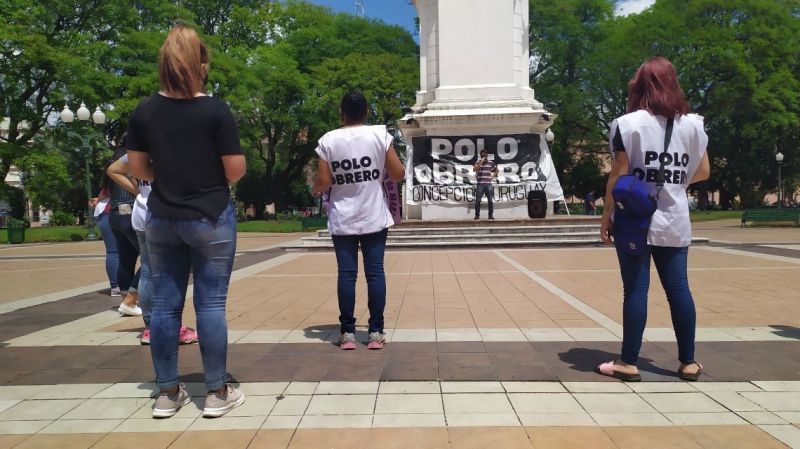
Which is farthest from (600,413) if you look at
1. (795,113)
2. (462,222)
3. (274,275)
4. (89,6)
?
(795,113)

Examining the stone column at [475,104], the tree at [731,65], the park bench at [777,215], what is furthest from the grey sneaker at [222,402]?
the tree at [731,65]

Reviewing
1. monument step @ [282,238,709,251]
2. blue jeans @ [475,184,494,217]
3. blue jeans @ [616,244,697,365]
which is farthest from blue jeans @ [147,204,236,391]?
blue jeans @ [475,184,494,217]

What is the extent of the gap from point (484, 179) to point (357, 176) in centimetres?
1174

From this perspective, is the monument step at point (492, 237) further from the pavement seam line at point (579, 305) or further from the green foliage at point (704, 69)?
the green foliage at point (704, 69)

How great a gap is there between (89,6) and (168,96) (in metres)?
35.3

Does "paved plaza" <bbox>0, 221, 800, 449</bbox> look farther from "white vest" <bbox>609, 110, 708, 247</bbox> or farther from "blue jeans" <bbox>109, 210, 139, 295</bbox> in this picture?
"white vest" <bbox>609, 110, 708, 247</bbox>

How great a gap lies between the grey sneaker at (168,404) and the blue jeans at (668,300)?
275 cm

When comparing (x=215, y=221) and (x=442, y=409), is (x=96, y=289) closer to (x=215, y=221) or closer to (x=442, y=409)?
(x=215, y=221)

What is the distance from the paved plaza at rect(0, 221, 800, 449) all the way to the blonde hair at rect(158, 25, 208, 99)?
71.4 inches

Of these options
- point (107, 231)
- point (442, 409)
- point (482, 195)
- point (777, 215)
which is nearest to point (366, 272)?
point (442, 409)

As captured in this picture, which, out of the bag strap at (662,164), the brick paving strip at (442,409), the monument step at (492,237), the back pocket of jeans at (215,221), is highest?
the bag strap at (662,164)

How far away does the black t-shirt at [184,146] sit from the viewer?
304 centimetres

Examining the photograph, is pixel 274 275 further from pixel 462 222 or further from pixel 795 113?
pixel 795 113

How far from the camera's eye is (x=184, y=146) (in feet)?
10.00
